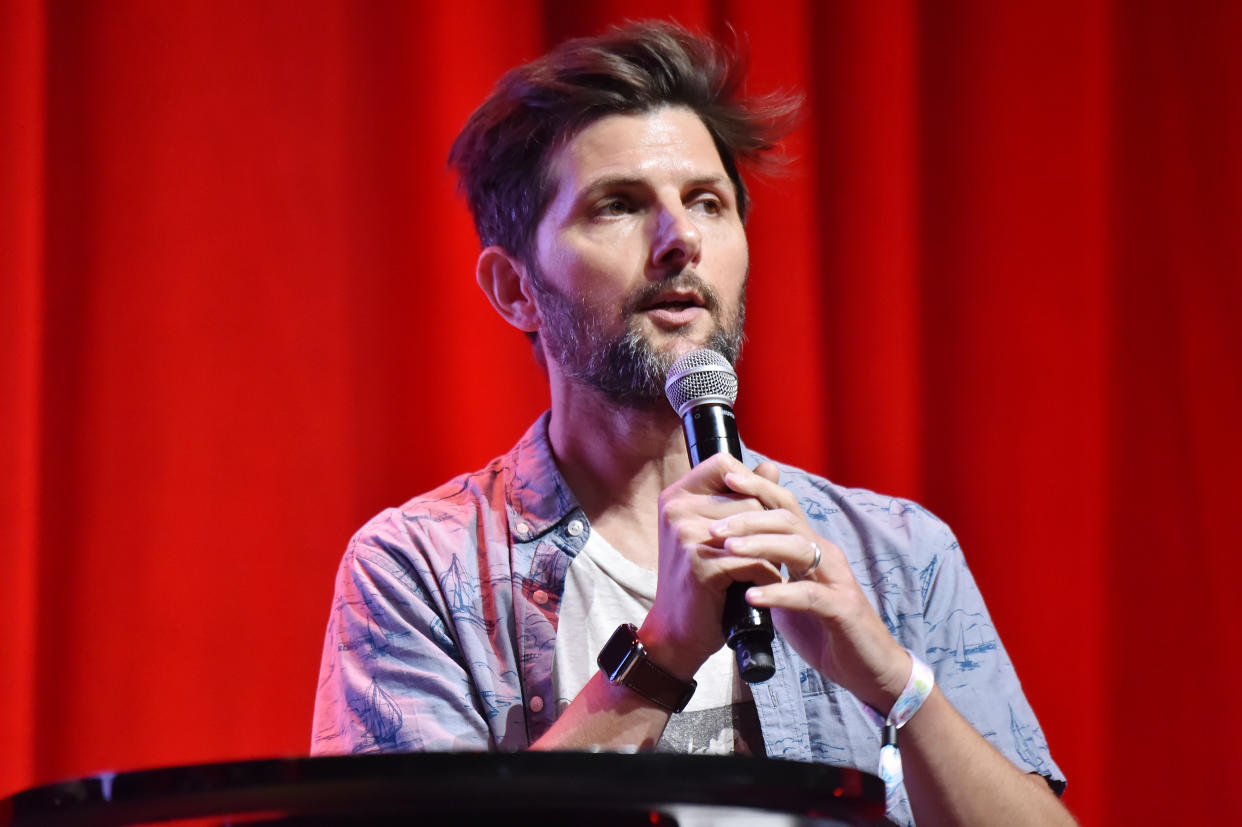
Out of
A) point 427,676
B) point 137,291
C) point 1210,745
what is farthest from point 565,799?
point 1210,745

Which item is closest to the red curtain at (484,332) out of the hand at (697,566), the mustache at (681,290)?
the mustache at (681,290)

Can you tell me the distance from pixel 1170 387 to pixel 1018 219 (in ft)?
1.37

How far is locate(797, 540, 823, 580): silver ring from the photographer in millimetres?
1119

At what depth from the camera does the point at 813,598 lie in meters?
1.11

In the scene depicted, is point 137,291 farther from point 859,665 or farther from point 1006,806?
point 1006,806

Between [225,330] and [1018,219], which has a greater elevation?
[1018,219]

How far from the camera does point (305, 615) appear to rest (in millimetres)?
1881

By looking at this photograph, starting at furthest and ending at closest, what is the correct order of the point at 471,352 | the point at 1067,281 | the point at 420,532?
the point at 1067,281 → the point at 471,352 → the point at 420,532

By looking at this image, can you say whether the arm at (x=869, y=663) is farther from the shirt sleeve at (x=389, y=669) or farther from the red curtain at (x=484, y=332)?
the red curtain at (x=484, y=332)

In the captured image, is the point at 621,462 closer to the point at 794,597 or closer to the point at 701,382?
the point at 701,382

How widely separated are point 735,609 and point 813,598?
9 centimetres

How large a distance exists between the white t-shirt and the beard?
20cm

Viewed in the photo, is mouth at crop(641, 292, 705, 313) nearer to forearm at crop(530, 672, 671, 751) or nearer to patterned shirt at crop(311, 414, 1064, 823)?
patterned shirt at crop(311, 414, 1064, 823)

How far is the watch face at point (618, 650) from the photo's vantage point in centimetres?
119
